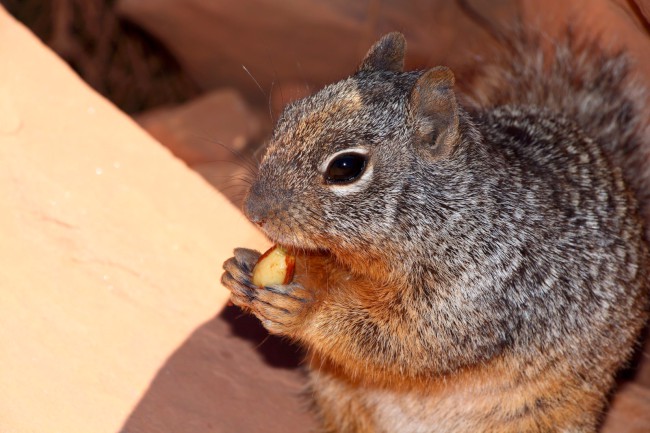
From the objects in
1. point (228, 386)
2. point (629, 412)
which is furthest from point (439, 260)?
point (629, 412)

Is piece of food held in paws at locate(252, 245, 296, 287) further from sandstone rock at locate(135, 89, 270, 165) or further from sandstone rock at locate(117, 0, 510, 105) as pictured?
sandstone rock at locate(117, 0, 510, 105)

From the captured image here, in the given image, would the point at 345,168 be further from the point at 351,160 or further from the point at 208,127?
the point at 208,127

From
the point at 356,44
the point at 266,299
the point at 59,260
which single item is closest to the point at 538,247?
the point at 266,299

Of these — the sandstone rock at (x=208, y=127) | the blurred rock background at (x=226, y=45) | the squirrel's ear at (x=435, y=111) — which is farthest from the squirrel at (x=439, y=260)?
the sandstone rock at (x=208, y=127)

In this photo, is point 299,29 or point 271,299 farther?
point 299,29

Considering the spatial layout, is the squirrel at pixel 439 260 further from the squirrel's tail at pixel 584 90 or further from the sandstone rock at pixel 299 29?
the sandstone rock at pixel 299 29

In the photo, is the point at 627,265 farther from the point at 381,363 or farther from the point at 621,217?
the point at 381,363

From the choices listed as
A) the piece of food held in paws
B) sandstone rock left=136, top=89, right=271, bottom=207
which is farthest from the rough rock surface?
sandstone rock left=136, top=89, right=271, bottom=207
